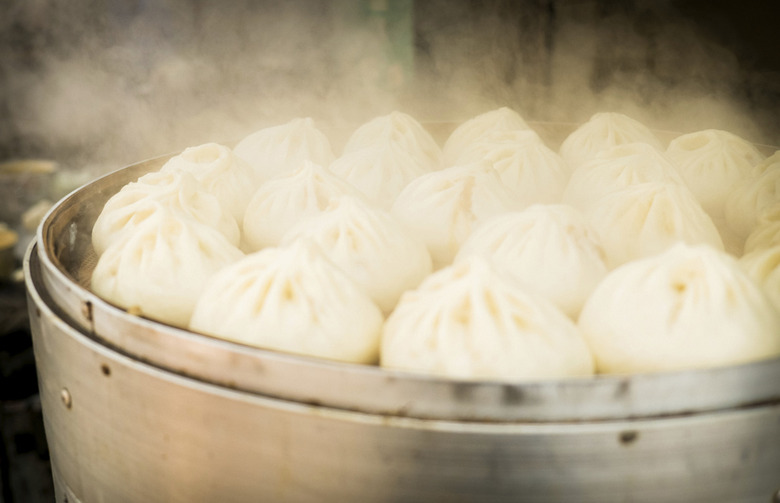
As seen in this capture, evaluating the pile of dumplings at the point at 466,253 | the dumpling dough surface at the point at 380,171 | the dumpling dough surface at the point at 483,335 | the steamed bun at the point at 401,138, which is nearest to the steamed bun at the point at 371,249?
the pile of dumplings at the point at 466,253

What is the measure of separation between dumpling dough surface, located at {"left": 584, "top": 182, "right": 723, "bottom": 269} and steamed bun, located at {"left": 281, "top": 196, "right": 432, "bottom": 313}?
455 mm

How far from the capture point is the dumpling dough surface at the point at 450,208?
166 centimetres

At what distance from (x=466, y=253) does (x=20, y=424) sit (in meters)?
2.42

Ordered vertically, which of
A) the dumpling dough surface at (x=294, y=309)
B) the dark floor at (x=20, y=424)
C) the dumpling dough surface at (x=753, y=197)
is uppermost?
the dumpling dough surface at (x=294, y=309)

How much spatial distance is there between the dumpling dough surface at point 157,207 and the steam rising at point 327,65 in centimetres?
145

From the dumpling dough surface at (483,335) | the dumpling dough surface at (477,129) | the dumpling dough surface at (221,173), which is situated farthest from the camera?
the dumpling dough surface at (477,129)

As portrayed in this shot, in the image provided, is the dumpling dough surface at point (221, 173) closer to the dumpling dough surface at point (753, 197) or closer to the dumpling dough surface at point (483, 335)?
the dumpling dough surface at point (483, 335)

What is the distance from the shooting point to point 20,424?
287 cm

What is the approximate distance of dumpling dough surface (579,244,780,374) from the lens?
1082 millimetres

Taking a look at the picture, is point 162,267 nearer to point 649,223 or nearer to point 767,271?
point 649,223

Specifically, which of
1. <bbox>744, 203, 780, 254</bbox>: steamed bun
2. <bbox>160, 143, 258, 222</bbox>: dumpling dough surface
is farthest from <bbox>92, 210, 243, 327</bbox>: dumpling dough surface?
<bbox>744, 203, 780, 254</bbox>: steamed bun

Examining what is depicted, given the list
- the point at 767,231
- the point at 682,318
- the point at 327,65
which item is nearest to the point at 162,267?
the point at 682,318

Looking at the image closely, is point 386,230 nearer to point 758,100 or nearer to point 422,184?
point 422,184

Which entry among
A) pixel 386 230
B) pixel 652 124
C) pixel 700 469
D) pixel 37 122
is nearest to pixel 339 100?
pixel 652 124
